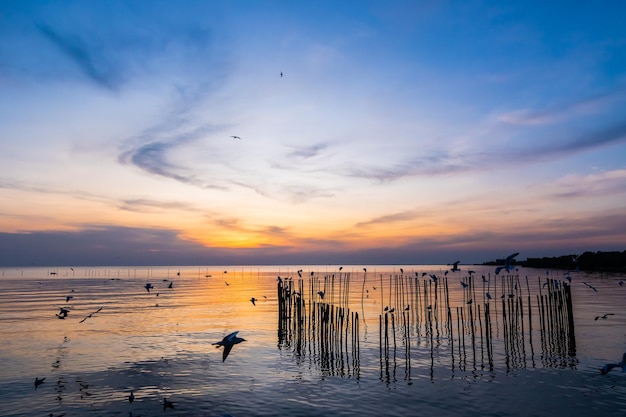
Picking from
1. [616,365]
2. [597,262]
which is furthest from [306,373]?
[597,262]

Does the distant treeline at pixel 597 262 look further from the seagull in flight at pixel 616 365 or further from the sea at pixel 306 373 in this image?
the seagull in flight at pixel 616 365

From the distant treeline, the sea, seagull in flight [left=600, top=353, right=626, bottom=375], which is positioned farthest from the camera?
the distant treeline

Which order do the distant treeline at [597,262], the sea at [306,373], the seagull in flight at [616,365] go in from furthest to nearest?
the distant treeline at [597,262] < the sea at [306,373] < the seagull in flight at [616,365]

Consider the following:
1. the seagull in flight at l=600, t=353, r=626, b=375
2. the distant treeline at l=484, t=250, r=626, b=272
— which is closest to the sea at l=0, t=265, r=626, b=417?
the seagull in flight at l=600, t=353, r=626, b=375

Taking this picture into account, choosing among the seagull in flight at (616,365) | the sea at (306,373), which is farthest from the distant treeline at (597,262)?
the seagull in flight at (616,365)

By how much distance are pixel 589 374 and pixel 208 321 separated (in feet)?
88.6

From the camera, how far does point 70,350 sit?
24.6 metres

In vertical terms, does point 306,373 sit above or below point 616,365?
below

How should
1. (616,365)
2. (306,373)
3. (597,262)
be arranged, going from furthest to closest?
(597,262) → (306,373) → (616,365)

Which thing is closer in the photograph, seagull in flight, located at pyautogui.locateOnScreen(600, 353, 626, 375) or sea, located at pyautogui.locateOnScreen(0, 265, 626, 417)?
seagull in flight, located at pyautogui.locateOnScreen(600, 353, 626, 375)

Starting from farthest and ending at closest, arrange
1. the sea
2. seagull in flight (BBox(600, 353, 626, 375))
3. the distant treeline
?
the distant treeline
the sea
seagull in flight (BBox(600, 353, 626, 375))

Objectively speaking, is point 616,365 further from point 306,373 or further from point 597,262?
point 597,262

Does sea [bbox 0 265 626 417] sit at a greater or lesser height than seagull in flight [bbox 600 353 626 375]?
lesser

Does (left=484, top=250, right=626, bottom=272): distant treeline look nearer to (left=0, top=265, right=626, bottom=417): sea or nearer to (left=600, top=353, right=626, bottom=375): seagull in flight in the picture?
(left=0, top=265, right=626, bottom=417): sea
